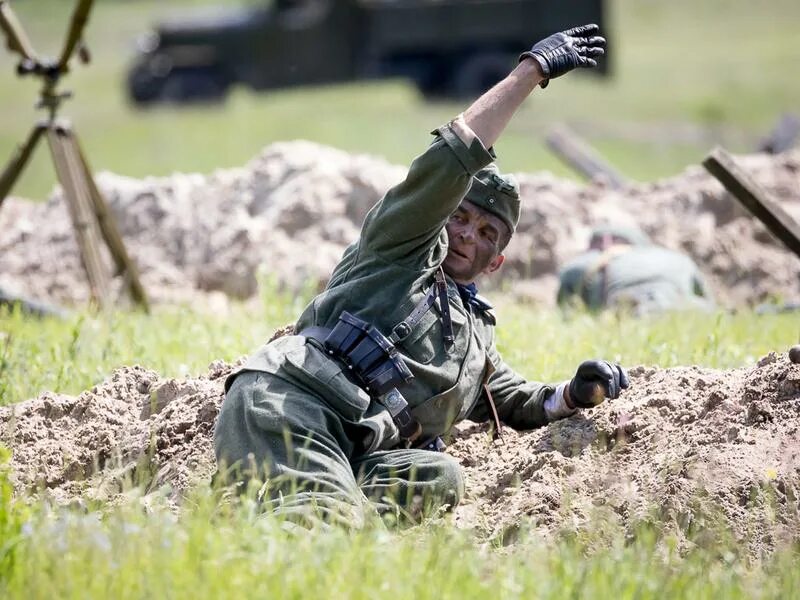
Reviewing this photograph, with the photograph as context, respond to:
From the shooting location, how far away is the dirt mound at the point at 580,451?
456 cm

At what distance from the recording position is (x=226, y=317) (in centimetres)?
910

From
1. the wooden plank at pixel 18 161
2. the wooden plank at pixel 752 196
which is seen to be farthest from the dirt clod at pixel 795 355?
the wooden plank at pixel 18 161

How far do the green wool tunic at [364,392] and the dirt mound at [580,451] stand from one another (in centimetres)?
28

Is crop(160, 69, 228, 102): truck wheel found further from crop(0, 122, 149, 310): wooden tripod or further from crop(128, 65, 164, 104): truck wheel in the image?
crop(0, 122, 149, 310): wooden tripod

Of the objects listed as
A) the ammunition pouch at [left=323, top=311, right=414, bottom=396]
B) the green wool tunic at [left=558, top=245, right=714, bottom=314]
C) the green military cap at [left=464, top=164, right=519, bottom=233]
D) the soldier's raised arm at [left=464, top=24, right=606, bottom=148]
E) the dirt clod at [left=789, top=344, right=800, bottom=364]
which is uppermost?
the green wool tunic at [left=558, top=245, right=714, bottom=314]

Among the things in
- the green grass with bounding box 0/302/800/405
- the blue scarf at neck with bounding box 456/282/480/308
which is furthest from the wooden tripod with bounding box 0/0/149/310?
the blue scarf at neck with bounding box 456/282/480/308

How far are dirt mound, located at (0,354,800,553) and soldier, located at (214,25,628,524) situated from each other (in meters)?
0.22

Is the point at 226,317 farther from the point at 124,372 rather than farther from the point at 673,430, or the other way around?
the point at 673,430

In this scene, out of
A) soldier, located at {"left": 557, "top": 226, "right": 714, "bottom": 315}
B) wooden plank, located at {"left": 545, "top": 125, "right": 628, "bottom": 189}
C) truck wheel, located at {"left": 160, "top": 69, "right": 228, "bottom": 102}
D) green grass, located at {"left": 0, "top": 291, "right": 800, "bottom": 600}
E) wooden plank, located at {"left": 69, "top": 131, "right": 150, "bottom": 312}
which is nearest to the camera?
green grass, located at {"left": 0, "top": 291, "right": 800, "bottom": 600}

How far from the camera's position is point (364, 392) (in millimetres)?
4723

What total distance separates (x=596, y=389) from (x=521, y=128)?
23.1 metres

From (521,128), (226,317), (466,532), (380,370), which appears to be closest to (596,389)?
(380,370)

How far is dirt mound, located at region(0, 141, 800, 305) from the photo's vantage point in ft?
37.1

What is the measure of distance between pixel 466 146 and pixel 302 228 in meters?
7.03
